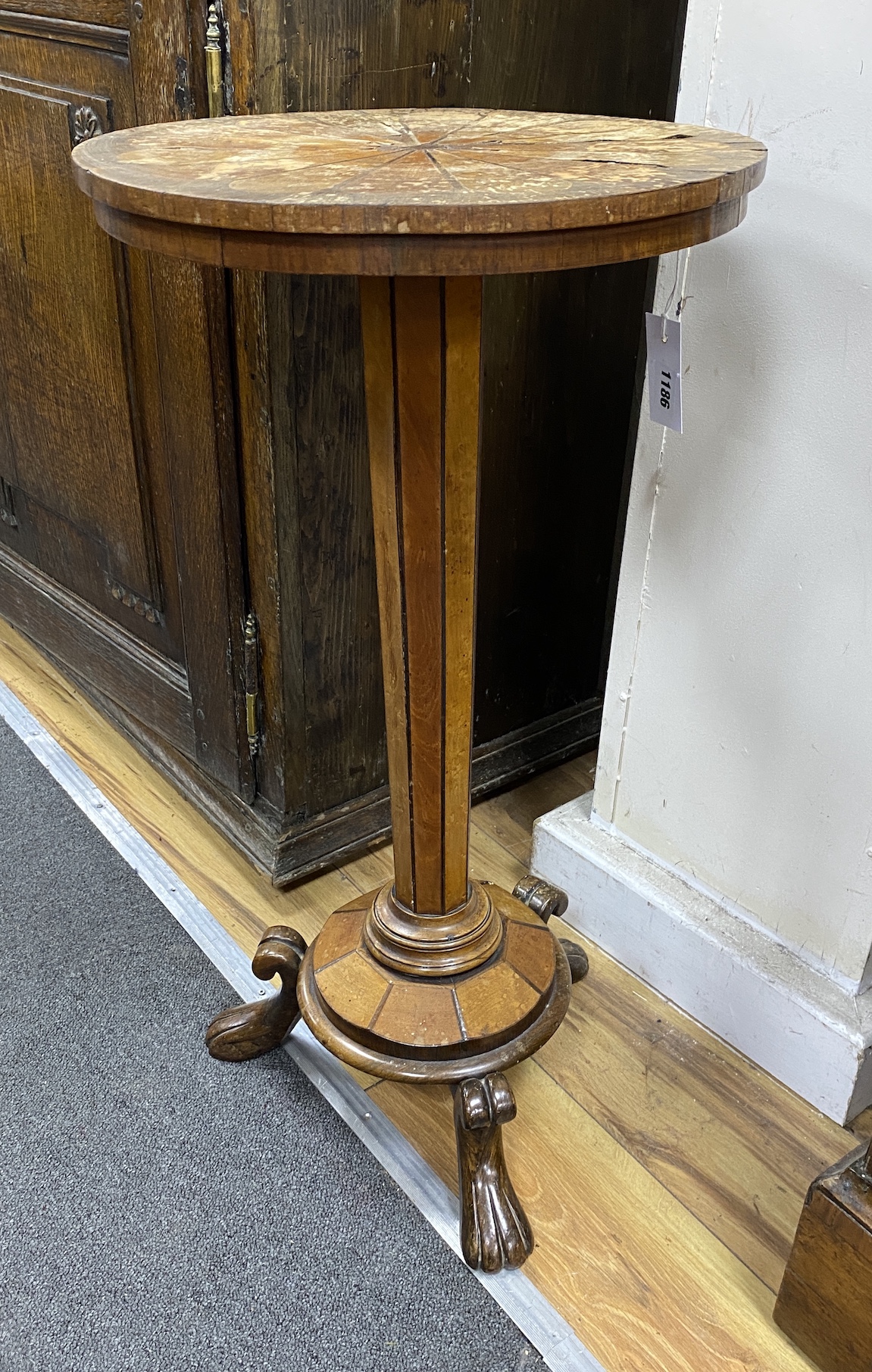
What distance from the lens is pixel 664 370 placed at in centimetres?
121

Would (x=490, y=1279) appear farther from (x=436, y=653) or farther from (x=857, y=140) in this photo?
(x=857, y=140)

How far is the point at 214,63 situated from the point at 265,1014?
1087mm

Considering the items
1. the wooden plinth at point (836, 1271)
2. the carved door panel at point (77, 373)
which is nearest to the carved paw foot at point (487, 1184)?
the wooden plinth at point (836, 1271)

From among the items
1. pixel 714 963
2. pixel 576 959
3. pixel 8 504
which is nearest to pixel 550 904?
pixel 576 959

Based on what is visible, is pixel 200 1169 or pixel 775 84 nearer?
pixel 775 84

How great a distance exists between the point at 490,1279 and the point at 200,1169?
343 millimetres

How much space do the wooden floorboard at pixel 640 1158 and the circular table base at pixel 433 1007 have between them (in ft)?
0.53

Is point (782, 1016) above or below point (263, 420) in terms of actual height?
below

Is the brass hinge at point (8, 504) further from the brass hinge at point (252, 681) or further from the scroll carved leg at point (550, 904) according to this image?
the scroll carved leg at point (550, 904)

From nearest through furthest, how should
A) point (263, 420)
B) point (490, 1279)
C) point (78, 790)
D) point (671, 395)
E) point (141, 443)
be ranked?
point (490, 1279), point (671, 395), point (263, 420), point (141, 443), point (78, 790)

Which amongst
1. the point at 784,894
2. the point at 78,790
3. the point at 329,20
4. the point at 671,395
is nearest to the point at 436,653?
the point at 671,395

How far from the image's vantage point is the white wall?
1.05 meters

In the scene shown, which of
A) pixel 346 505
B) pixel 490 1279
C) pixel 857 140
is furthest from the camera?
pixel 346 505

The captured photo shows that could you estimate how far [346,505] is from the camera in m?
1.44
